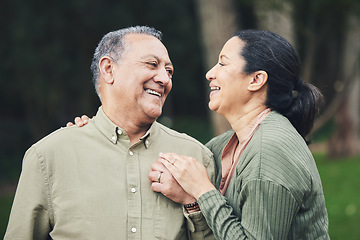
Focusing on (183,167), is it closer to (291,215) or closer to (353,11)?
(291,215)

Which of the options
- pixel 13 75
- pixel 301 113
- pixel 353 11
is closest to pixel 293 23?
pixel 353 11

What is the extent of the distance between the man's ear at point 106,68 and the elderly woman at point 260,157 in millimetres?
598

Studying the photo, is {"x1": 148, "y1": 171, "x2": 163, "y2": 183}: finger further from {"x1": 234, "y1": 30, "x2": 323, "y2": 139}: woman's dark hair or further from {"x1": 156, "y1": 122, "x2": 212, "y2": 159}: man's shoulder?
{"x1": 234, "y1": 30, "x2": 323, "y2": 139}: woman's dark hair

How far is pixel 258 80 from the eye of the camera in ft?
9.34

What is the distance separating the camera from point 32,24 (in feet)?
40.1

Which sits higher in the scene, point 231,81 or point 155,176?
point 231,81

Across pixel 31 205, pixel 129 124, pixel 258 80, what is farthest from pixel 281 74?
pixel 31 205

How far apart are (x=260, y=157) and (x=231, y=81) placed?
61 cm

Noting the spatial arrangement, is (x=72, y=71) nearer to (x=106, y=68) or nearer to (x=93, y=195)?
(x=106, y=68)

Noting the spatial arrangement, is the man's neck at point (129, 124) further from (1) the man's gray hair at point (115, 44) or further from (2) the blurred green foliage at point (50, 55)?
(2) the blurred green foliage at point (50, 55)

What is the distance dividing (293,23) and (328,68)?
47.0 feet

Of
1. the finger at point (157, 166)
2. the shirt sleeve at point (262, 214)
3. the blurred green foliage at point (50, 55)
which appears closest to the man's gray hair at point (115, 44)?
the finger at point (157, 166)

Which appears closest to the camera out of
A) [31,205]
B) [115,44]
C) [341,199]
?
[31,205]

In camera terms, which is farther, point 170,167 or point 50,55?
point 50,55
